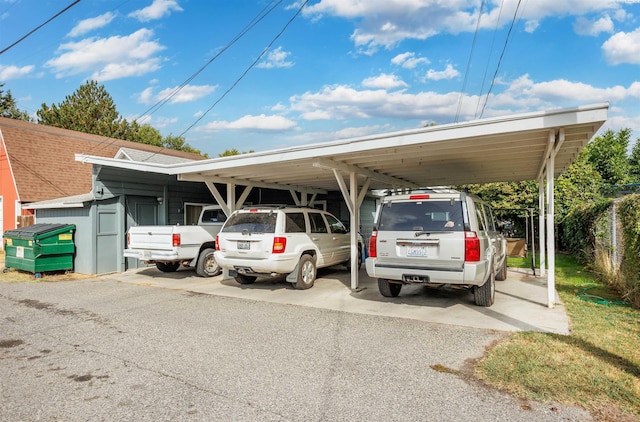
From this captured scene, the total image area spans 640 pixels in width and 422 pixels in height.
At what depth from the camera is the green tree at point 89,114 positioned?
30.3 metres

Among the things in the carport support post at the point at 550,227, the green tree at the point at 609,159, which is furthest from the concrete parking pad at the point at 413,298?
the green tree at the point at 609,159

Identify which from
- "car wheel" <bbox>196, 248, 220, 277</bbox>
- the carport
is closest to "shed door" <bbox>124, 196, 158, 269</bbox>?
the carport

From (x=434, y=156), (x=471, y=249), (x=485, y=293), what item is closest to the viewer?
(x=471, y=249)

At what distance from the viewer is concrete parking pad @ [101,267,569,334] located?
568 cm

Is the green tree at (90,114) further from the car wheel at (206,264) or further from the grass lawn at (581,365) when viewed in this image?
the grass lawn at (581,365)

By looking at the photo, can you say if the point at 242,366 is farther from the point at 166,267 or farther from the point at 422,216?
the point at 166,267

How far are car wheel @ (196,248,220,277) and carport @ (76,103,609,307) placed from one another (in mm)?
1242

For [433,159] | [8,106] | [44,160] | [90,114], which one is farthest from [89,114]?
[433,159]

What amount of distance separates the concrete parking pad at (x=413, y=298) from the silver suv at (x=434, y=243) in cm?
49

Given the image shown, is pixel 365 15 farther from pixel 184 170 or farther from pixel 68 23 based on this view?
pixel 68 23

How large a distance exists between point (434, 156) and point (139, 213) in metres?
8.92

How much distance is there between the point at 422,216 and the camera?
610 centimetres

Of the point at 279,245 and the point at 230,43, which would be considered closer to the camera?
the point at 279,245

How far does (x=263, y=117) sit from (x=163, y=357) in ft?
52.6
